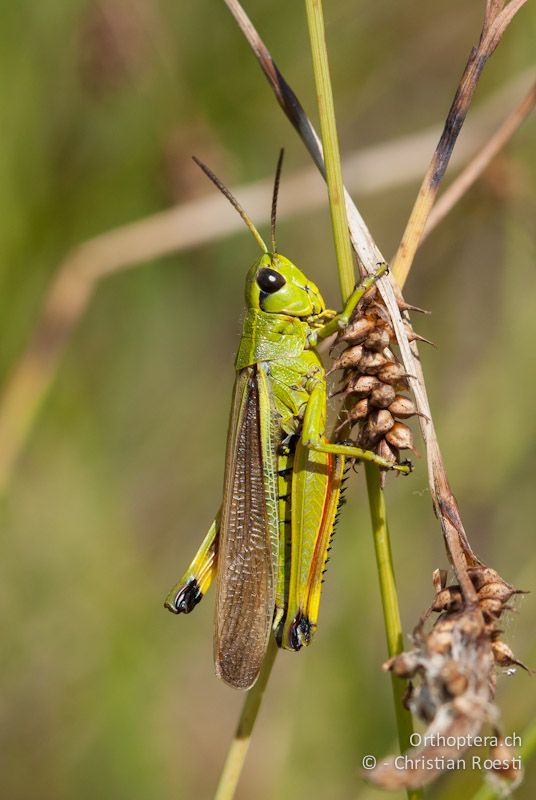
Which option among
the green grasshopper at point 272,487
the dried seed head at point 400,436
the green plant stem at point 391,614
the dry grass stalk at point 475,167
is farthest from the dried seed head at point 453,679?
the dry grass stalk at point 475,167

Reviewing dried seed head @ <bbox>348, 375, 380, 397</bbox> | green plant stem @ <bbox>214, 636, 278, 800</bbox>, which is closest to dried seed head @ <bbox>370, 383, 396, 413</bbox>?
dried seed head @ <bbox>348, 375, 380, 397</bbox>

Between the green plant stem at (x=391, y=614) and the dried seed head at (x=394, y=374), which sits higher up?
the dried seed head at (x=394, y=374)

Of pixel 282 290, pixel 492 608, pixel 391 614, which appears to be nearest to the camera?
pixel 492 608

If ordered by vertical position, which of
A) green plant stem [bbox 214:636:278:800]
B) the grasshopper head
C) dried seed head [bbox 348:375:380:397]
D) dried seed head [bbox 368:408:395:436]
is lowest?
green plant stem [bbox 214:636:278:800]

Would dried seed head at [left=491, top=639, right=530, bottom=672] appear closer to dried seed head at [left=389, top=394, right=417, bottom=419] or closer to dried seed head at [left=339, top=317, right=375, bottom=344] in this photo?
dried seed head at [left=389, top=394, right=417, bottom=419]

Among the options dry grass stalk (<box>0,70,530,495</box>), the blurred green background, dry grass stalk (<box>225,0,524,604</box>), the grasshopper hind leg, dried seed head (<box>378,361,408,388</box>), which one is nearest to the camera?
dry grass stalk (<box>225,0,524,604</box>)

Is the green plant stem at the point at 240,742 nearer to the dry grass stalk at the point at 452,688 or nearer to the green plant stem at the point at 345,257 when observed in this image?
the green plant stem at the point at 345,257

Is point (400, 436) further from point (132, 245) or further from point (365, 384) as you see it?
point (132, 245)

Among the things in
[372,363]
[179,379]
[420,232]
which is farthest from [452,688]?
[179,379]
